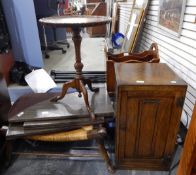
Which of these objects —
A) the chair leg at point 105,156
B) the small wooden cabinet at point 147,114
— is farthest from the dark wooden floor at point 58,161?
the small wooden cabinet at point 147,114

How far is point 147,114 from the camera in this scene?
1.26m

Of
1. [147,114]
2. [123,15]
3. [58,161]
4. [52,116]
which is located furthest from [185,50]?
[123,15]

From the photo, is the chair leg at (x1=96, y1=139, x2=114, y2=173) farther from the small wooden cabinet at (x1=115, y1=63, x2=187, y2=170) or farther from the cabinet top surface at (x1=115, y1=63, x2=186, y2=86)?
the cabinet top surface at (x1=115, y1=63, x2=186, y2=86)

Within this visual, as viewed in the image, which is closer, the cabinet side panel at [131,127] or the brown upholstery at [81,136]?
the cabinet side panel at [131,127]

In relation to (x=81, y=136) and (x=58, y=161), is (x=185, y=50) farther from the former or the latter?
(x=58, y=161)

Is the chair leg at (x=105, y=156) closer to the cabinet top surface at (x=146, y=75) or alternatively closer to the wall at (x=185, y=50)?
the cabinet top surface at (x=146, y=75)

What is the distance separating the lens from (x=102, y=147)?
4.72 feet

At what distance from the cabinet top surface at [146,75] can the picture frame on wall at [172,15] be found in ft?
1.57

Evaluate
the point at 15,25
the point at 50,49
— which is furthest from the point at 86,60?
the point at 15,25

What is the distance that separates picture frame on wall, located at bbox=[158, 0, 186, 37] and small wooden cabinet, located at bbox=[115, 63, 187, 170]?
49cm

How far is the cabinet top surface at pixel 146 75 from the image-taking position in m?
1.19

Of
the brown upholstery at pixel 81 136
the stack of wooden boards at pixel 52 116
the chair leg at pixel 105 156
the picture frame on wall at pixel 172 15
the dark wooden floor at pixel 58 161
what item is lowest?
the dark wooden floor at pixel 58 161

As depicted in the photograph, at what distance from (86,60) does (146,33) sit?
48.9 inches

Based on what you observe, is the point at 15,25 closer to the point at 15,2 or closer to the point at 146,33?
the point at 15,2
